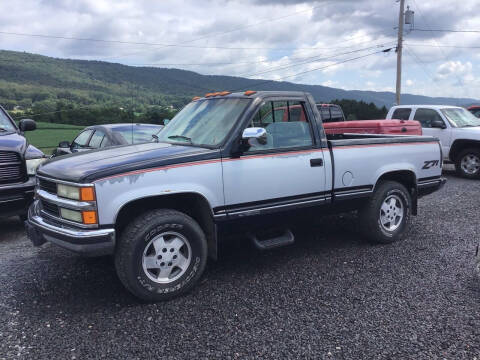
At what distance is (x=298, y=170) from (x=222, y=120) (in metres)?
0.99

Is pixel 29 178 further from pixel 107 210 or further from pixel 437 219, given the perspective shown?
pixel 437 219

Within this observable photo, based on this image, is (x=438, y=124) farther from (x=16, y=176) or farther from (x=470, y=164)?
(x=16, y=176)

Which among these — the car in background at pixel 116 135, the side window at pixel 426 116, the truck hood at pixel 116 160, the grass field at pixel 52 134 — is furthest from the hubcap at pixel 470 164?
the grass field at pixel 52 134

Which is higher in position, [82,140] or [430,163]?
[82,140]

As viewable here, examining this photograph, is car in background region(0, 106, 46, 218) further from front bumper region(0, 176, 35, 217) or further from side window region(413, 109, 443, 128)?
side window region(413, 109, 443, 128)

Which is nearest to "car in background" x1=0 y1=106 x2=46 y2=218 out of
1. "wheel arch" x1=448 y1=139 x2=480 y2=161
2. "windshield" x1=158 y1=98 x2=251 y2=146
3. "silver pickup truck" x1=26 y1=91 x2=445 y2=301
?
"silver pickup truck" x1=26 y1=91 x2=445 y2=301

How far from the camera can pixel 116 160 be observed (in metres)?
3.70

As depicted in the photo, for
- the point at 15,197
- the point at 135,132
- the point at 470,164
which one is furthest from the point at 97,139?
the point at 470,164

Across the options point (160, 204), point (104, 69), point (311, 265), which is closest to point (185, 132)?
point (160, 204)

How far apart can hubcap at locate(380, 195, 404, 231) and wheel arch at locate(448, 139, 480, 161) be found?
22.0 feet

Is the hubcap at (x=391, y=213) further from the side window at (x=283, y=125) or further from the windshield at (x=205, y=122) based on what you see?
the windshield at (x=205, y=122)

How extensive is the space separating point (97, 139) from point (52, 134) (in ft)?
58.3

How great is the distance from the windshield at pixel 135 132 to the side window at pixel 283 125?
3.40 metres

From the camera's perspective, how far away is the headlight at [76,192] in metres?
3.37
